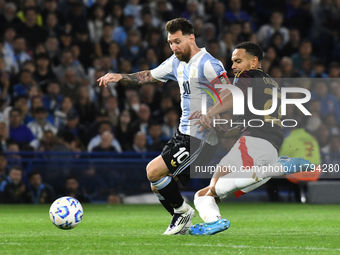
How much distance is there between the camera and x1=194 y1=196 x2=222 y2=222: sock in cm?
543

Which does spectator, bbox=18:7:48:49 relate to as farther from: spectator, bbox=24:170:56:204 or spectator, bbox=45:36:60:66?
spectator, bbox=24:170:56:204

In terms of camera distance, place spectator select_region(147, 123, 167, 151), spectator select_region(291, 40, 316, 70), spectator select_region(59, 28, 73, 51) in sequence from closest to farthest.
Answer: spectator select_region(147, 123, 167, 151) < spectator select_region(59, 28, 73, 51) < spectator select_region(291, 40, 316, 70)

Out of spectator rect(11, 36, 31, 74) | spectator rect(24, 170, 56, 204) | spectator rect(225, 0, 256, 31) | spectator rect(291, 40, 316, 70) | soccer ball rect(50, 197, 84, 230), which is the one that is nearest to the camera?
soccer ball rect(50, 197, 84, 230)

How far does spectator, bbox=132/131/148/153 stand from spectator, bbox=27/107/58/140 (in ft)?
5.11

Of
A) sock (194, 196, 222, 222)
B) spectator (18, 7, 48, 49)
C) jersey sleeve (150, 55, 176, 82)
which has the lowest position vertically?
sock (194, 196, 222, 222)

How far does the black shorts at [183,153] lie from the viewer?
5648mm

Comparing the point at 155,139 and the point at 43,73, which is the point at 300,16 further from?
the point at 43,73

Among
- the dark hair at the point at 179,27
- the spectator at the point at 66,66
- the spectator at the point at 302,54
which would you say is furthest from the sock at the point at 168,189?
the spectator at the point at 302,54

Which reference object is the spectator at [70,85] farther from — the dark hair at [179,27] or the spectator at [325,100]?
the dark hair at [179,27]

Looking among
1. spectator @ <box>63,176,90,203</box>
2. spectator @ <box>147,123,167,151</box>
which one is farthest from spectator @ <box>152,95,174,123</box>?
spectator @ <box>63,176,90,203</box>

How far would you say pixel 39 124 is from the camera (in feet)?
37.2

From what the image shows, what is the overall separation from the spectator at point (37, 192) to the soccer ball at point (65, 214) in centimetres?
484

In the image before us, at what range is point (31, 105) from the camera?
11.5 m

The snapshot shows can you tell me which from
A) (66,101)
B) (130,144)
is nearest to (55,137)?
(66,101)
